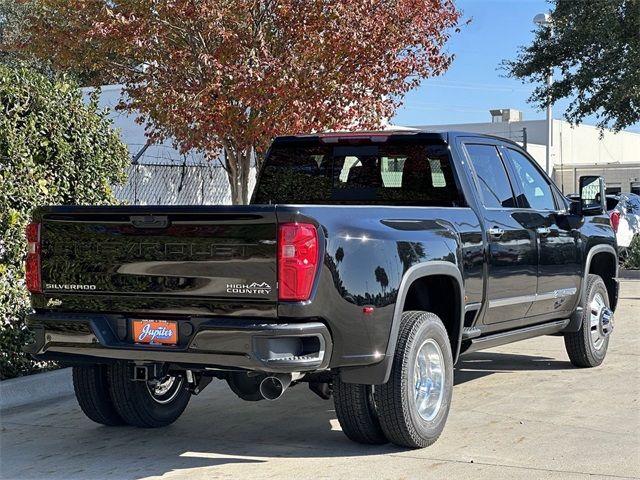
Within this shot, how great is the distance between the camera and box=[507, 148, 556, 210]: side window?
28.3 ft

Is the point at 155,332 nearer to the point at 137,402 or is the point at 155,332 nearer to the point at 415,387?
the point at 137,402

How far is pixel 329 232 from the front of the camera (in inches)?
233

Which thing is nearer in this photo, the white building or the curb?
the curb

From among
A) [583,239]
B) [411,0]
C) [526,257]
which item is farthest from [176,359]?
[411,0]

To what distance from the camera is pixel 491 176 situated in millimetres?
8188

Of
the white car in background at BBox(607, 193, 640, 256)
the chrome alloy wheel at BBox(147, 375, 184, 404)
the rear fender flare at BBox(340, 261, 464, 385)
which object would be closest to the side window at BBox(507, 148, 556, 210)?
the rear fender flare at BBox(340, 261, 464, 385)

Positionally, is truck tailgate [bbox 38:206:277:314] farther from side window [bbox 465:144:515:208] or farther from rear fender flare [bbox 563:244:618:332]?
rear fender flare [bbox 563:244:618:332]

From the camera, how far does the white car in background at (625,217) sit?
75.2 ft

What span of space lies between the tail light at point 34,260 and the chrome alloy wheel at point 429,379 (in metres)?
2.44

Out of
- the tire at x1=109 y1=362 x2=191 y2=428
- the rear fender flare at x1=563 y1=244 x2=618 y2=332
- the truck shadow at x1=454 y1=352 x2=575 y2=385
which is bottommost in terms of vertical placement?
the truck shadow at x1=454 y1=352 x2=575 y2=385

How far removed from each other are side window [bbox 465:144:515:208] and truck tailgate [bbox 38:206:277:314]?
259 cm

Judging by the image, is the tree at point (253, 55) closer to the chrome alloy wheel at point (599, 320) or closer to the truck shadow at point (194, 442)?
the chrome alloy wheel at point (599, 320)

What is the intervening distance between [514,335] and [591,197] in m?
1.89

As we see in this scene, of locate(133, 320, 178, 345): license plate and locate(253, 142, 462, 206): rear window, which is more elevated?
locate(253, 142, 462, 206): rear window
